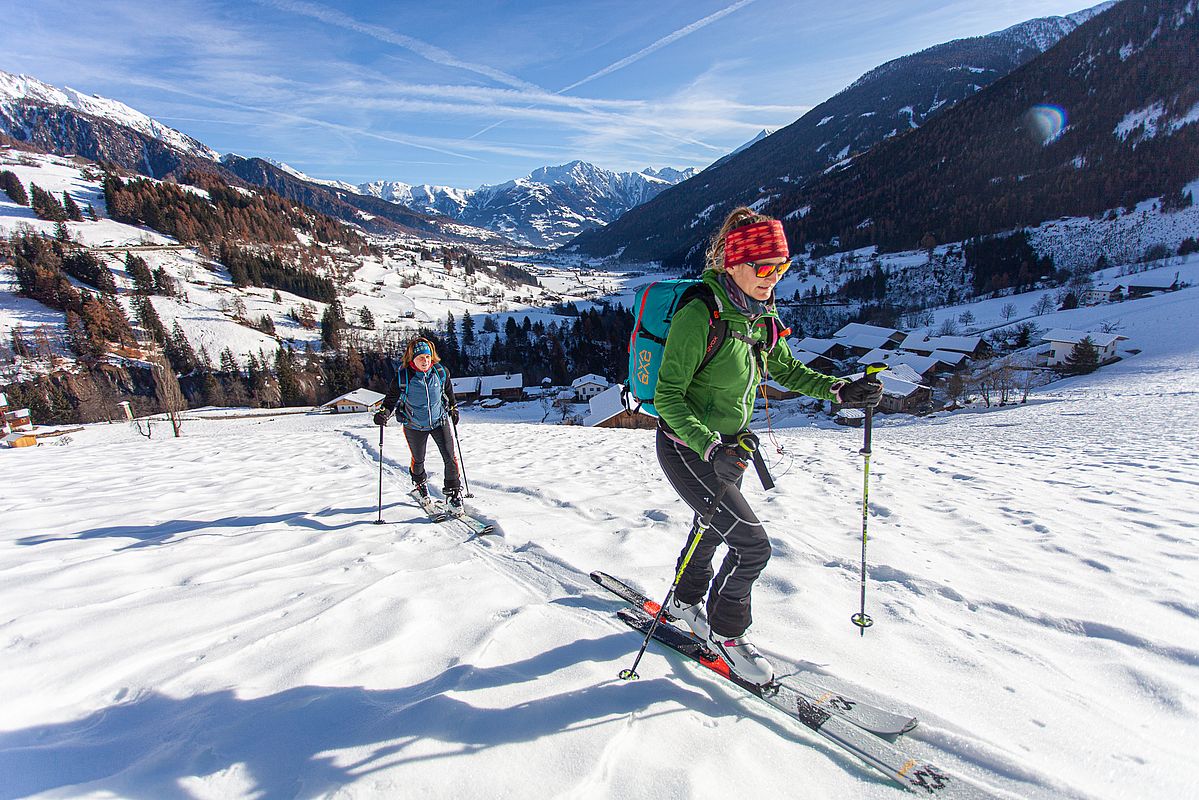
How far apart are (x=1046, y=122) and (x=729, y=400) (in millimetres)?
201217

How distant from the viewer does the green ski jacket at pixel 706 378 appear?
2.89m

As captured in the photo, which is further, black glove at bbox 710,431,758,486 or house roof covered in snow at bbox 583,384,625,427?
house roof covered in snow at bbox 583,384,625,427

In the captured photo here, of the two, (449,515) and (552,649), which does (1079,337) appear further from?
(552,649)

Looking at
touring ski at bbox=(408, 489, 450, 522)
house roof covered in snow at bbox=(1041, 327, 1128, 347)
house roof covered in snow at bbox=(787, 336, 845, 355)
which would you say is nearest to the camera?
touring ski at bbox=(408, 489, 450, 522)

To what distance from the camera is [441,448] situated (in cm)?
735

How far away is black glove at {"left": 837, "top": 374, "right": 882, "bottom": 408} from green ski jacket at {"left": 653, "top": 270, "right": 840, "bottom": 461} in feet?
1.93

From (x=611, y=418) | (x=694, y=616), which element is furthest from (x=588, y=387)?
(x=694, y=616)

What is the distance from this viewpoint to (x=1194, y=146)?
342 ft

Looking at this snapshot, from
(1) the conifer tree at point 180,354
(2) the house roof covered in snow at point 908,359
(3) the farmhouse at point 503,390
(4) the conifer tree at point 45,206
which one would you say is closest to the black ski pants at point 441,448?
(2) the house roof covered in snow at point 908,359

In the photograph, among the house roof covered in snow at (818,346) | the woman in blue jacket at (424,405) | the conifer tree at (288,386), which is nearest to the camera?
the woman in blue jacket at (424,405)

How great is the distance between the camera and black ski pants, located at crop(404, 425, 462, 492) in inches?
283

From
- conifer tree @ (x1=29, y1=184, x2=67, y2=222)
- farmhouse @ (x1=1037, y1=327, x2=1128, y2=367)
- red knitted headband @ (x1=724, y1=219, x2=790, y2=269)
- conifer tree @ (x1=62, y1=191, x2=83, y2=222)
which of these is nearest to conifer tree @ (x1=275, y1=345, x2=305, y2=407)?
red knitted headband @ (x1=724, y1=219, x2=790, y2=269)

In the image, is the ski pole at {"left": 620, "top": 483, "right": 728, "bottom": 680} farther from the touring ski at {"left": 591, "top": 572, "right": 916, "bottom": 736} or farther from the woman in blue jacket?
the woman in blue jacket

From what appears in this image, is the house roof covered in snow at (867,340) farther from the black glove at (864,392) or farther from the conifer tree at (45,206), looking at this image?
the conifer tree at (45,206)
